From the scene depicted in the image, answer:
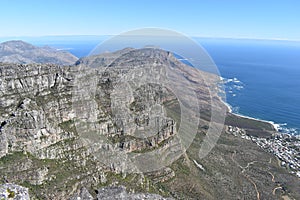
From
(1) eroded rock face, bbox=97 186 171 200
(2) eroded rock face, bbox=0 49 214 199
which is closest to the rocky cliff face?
(2) eroded rock face, bbox=0 49 214 199

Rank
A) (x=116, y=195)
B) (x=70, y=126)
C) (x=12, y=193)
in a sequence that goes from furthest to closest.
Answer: (x=70, y=126) → (x=116, y=195) → (x=12, y=193)

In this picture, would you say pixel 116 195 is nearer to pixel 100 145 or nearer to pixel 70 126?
pixel 100 145

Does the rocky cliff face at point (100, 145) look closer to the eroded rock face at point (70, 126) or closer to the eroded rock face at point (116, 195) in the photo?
the eroded rock face at point (70, 126)

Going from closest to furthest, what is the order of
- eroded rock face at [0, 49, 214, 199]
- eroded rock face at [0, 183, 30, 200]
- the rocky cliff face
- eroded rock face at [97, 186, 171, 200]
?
eroded rock face at [0, 183, 30, 200]
eroded rock face at [97, 186, 171, 200]
eroded rock face at [0, 49, 214, 199]
the rocky cliff face

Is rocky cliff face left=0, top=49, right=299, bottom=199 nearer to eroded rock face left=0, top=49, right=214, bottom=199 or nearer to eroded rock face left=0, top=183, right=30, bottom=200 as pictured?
eroded rock face left=0, top=49, right=214, bottom=199

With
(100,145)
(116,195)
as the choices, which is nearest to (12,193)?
(116,195)

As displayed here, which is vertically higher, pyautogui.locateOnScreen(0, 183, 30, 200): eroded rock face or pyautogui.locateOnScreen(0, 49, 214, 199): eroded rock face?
pyautogui.locateOnScreen(0, 183, 30, 200): eroded rock face

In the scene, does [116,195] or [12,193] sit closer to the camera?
[12,193]

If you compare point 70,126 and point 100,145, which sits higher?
point 70,126
